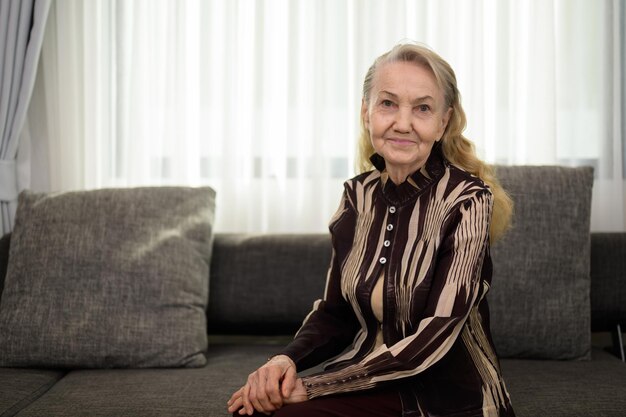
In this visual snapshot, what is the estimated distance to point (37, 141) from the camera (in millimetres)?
2986


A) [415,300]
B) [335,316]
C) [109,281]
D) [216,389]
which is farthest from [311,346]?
[109,281]

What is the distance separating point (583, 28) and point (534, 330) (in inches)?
45.4

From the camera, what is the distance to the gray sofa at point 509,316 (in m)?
2.02

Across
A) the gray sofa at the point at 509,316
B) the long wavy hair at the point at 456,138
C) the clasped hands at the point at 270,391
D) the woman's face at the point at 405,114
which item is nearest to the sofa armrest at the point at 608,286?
the gray sofa at the point at 509,316

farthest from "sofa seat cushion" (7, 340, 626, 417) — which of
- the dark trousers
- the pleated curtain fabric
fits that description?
the pleated curtain fabric

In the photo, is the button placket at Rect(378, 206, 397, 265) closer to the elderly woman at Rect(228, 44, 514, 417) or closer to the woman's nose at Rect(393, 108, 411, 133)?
the elderly woman at Rect(228, 44, 514, 417)

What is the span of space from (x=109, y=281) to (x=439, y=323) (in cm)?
121

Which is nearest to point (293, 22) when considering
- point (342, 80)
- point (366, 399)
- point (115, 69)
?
point (342, 80)

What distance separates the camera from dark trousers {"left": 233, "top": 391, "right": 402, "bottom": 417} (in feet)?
4.98

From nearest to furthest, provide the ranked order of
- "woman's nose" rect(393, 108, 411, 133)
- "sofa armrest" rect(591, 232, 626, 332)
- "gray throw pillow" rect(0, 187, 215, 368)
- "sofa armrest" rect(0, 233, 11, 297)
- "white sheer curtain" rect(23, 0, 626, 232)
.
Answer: "woman's nose" rect(393, 108, 411, 133) → "gray throw pillow" rect(0, 187, 215, 368) → "sofa armrest" rect(591, 232, 626, 332) → "sofa armrest" rect(0, 233, 11, 297) → "white sheer curtain" rect(23, 0, 626, 232)

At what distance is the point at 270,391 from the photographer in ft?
5.10

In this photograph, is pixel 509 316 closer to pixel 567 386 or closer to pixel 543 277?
pixel 543 277

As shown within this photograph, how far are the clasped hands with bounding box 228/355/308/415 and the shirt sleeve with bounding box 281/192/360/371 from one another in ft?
0.53

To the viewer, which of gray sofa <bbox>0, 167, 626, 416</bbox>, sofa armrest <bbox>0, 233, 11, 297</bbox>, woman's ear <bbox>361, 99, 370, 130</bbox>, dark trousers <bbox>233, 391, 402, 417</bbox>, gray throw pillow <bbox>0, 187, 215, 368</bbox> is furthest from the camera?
sofa armrest <bbox>0, 233, 11, 297</bbox>
